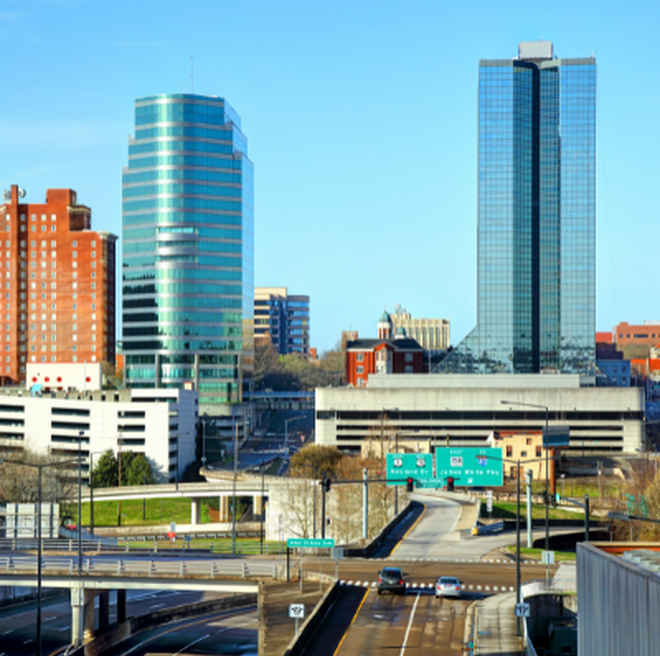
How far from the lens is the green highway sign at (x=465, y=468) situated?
68938mm

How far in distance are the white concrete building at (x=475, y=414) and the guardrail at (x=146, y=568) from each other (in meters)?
99.0

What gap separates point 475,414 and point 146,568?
108876mm

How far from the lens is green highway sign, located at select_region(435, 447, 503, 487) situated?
68.9 meters

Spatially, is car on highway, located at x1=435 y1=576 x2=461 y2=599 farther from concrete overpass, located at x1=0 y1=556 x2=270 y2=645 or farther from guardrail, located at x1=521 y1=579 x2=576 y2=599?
concrete overpass, located at x1=0 y1=556 x2=270 y2=645

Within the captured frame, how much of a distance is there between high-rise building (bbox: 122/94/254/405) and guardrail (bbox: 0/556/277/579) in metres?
128

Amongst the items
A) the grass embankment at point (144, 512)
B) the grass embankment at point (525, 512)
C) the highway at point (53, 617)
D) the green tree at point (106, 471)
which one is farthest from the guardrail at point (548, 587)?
the green tree at point (106, 471)

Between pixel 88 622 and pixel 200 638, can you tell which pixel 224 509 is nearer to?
pixel 200 638

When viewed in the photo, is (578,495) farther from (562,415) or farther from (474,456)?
(474,456)

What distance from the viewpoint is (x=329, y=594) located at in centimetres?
5084

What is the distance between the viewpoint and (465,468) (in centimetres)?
6931

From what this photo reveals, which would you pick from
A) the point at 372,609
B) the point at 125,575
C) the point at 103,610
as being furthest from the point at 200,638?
the point at 372,609

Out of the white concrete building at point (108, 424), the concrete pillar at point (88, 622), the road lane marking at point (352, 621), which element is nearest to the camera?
the road lane marking at point (352, 621)

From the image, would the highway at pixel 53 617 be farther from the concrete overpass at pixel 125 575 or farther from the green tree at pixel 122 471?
the green tree at pixel 122 471

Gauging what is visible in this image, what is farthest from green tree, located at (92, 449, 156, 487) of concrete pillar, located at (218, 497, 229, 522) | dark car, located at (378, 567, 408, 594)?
dark car, located at (378, 567, 408, 594)
